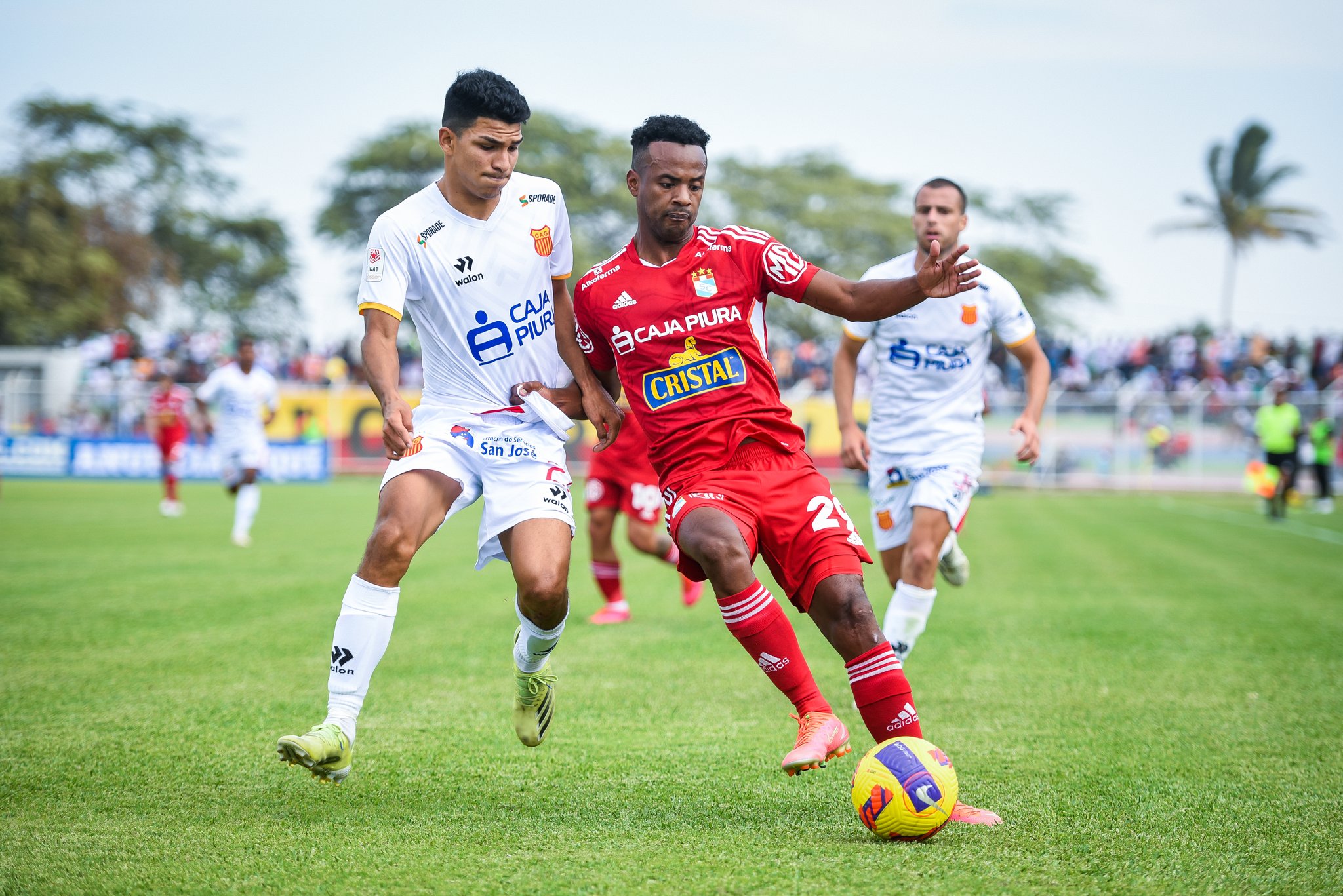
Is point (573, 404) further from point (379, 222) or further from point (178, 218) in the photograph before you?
point (178, 218)

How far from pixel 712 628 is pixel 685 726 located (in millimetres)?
3291

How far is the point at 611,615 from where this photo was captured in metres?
9.30

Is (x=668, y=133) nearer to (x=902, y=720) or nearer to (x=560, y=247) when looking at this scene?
(x=560, y=247)

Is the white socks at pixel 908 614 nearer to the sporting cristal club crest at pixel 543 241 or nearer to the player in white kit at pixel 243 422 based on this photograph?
the sporting cristal club crest at pixel 543 241

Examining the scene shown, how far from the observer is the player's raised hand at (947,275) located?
4.16m

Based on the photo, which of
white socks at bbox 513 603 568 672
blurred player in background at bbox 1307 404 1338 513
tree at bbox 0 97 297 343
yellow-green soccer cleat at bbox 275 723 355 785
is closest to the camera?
yellow-green soccer cleat at bbox 275 723 355 785

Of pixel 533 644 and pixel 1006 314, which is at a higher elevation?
pixel 1006 314

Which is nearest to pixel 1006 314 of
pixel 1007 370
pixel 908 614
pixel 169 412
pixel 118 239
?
pixel 908 614

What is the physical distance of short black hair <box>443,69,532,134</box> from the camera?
464 centimetres

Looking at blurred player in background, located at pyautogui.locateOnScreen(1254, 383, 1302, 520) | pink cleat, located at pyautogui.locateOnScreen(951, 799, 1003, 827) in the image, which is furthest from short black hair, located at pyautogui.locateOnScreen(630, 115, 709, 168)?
blurred player in background, located at pyautogui.locateOnScreen(1254, 383, 1302, 520)

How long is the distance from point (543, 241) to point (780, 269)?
3.54 feet

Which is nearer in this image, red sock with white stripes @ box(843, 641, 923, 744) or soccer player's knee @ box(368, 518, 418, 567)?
red sock with white stripes @ box(843, 641, 923, 744)

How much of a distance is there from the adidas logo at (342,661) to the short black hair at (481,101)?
2.13 metres

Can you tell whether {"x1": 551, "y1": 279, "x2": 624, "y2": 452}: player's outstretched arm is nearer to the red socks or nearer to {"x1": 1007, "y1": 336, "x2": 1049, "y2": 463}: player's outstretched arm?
{"x1": 1007, "y1": 336, "x2": 1049, "y2": 463}: player's outstretched arm
